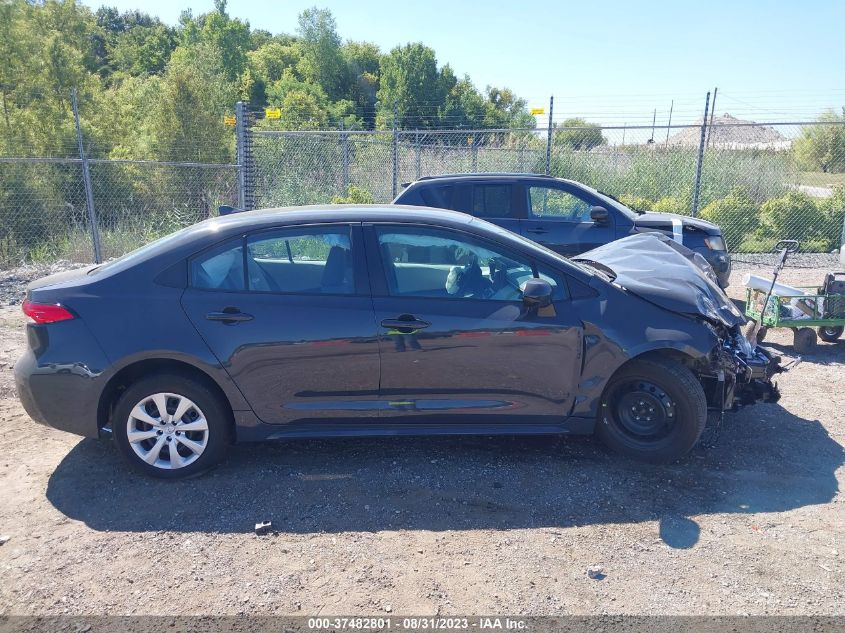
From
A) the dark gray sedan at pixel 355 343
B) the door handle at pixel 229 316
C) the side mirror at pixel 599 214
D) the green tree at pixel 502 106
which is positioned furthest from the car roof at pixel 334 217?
the green tree at pixel 502 106

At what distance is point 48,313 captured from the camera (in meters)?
4.09

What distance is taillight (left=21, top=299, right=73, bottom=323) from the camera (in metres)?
4.08

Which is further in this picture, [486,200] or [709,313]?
[486,200]

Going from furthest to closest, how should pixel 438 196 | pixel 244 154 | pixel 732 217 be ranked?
pixel 732 217 < pixel 244 154 < pixel 438 196

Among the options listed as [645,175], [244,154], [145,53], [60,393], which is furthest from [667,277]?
[145,53]

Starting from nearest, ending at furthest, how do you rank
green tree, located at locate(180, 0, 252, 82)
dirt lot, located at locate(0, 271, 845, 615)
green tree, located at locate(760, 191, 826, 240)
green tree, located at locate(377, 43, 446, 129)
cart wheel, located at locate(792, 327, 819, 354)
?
1. dirt lot, located at locate(0, 271, 845, 615)
2. cart wheel, located at locate(792, 327, 819, 354)
3. green tree, located at locate(760, 191, 826, 240)
4. green tree, located at locate(377, 43, 446, 129)
5. green tree, located at locate(180, 0, 252, 82)

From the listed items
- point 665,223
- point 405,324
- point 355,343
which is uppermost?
point 665,223

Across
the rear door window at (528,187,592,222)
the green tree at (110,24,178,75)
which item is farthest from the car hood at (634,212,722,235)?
the green tree at (110,24,178,75)

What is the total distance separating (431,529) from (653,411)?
5.55 feet

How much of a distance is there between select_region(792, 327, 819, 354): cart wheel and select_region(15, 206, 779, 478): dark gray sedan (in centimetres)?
305

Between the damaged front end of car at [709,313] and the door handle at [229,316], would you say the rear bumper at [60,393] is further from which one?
the damaged front end of car at [709,313]

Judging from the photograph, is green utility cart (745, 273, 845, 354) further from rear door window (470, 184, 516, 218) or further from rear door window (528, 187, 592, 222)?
rear door window (470, 184, 516, 218)

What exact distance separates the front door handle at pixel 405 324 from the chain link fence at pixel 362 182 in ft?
23.0

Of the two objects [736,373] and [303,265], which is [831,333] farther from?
[303,265]
